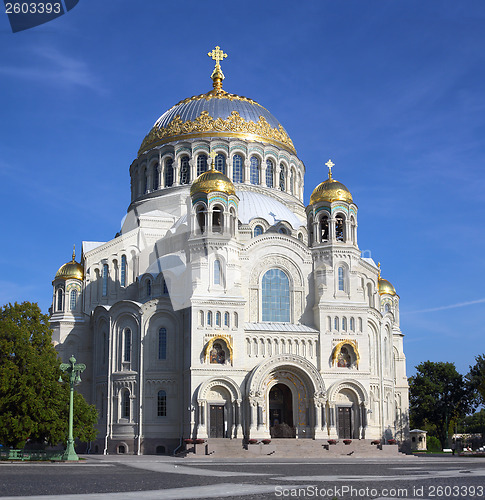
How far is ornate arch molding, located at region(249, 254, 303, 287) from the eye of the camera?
4228 cm

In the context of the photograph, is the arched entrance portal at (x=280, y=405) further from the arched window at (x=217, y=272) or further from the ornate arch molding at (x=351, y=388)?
the arched window at (x=217, y=272)

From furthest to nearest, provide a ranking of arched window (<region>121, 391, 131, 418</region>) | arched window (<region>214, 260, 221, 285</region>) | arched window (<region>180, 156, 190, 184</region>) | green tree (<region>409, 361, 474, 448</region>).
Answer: green tree (<region>409, 361, 474, 448</region>), arched window (<region>180, 156, 190, 184</region>), arched window (<region>121, 391, 131, 418</region>), arched window (<region>214, 260, 221, 285</region>)

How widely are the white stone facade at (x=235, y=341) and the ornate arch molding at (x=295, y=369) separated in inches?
2.3

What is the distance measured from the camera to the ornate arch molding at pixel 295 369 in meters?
39.2

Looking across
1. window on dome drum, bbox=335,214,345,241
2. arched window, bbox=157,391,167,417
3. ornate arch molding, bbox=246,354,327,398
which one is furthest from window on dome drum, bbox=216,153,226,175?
arched window, bbox=157,391,167,417

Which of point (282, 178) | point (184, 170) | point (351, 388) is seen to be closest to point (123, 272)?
point (184, 170)

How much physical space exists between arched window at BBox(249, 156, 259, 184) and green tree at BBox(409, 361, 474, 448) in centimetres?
2353

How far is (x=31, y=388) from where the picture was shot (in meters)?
30.3

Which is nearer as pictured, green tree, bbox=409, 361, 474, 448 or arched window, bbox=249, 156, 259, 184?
arched window, bbox=249, 156, 259, 184

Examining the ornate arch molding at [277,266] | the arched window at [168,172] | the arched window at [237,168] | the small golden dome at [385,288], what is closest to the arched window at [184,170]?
the arched window at [168,172]

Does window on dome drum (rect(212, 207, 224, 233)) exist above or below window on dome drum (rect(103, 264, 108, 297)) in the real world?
above

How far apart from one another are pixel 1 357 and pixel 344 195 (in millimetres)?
21109

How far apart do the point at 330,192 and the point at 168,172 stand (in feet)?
46.5

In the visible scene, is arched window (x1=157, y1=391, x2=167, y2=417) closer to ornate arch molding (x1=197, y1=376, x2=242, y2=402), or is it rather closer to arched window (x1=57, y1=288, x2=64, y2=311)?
ornate arch molding (x1=197, y1=376, x2=242, y2=402)
